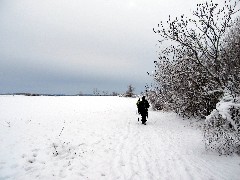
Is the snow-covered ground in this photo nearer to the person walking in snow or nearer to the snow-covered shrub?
the snow-covered shrub

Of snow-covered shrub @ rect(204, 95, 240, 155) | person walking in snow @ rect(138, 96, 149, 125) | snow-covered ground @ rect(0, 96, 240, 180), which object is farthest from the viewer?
person walking in snow @ rect(138, 96, 149, 125)

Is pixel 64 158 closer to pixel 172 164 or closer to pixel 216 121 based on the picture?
pixel 172 164

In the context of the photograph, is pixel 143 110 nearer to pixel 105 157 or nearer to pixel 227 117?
pixel 105 157

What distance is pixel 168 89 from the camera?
20.6 meters

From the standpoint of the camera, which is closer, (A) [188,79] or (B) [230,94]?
(B) [230,94]

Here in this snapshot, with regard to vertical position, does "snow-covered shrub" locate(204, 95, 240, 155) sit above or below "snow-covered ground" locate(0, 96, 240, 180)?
above

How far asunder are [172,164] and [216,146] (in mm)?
2804

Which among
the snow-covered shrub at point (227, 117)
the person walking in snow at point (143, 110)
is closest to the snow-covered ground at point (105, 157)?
the snow-covered shrub at point (227, 117)

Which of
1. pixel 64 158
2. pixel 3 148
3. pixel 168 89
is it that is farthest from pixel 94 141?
pixel 168 89

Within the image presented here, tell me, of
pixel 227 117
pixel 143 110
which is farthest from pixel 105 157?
pixel 143 110

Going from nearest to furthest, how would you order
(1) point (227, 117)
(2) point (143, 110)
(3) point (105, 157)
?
(1) point (227, 117) < (3) point (105, 157) < (2) point (143, 110)

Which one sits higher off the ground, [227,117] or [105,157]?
[227,117]

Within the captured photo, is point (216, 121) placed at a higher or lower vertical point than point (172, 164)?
higher

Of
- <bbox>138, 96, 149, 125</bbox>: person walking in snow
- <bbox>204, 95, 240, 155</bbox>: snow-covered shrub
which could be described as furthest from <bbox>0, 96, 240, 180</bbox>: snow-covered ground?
<bbox>138, 96, 149, 125</bbox>: person walking in snow
